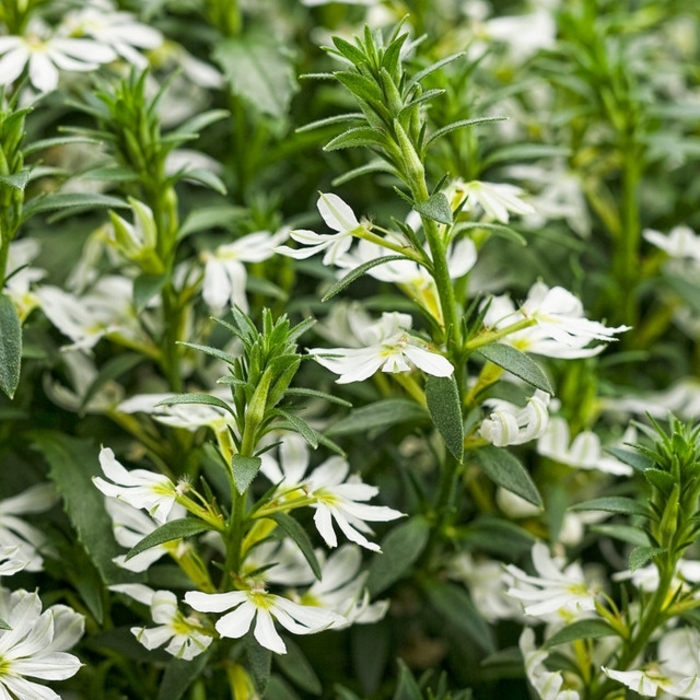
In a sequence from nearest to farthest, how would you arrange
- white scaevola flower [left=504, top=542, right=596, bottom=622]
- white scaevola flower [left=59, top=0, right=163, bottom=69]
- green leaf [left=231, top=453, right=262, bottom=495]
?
green leaf [left=231, top=453, right=262, bottom=495] < white scaevola flower [left=504, top=542, right=596, bottom=622] < white scaevola flower [left=59, top=0, right=163, bottom=69]

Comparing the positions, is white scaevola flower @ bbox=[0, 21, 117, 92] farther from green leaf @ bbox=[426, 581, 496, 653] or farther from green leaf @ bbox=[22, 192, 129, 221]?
green leaf @ bbox=[426, 581, 496, 653]

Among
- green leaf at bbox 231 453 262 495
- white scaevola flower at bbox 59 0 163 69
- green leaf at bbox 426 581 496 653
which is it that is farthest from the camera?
white scaevola flower at bbox 59 0 163 69

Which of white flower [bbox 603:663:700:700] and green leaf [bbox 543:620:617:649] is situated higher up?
white flower [bbox 603:663:700:700]

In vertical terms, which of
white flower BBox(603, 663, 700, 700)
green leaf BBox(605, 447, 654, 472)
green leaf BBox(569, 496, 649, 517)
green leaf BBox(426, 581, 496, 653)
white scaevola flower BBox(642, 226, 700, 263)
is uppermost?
white scaevola flower BBox(642, 226, 700, 263)

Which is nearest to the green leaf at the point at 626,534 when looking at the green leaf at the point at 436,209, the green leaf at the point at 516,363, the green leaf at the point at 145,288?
the green leaf at the point at 516,363

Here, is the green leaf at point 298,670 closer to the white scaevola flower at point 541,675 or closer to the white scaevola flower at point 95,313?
the white scaevola flower at point 541,675

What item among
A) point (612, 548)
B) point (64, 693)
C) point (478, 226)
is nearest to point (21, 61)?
point (478, 226)

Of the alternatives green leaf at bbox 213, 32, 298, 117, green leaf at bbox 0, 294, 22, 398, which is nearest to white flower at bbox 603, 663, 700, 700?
green leaf at bbox 0, 294, 22, 398
